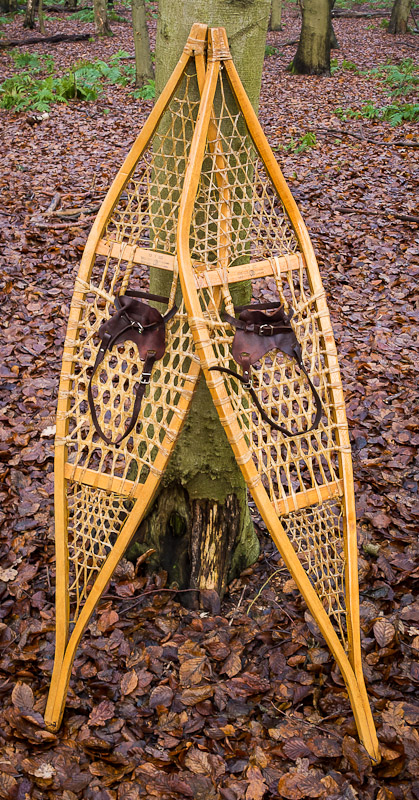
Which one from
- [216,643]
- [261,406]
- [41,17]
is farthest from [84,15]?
[216,643]

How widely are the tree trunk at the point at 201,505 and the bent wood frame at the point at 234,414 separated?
0.68 ft

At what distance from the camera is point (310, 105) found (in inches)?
340

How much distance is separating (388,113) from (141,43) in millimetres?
3882

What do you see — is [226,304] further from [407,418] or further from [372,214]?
[372,214]

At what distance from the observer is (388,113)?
781cm

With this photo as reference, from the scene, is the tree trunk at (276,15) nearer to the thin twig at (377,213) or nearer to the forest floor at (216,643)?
the thin twig at (377,213)

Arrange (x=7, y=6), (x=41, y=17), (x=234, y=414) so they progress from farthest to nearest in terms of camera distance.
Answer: (x=7, y=6) < (x=41, y=17) < (x=234, y=414)

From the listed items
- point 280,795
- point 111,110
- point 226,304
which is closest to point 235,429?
point 226,304

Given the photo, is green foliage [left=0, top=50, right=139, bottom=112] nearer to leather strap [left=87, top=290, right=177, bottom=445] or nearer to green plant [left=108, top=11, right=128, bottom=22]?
green plant [left=108, top=11, right=128, bottom=22]

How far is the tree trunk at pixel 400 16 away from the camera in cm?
1363

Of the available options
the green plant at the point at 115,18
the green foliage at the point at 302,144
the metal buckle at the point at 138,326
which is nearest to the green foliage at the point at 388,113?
the green foliage at the point at 302,144

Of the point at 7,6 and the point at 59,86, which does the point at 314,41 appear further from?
the point at 7,6

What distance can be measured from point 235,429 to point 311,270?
620 mm

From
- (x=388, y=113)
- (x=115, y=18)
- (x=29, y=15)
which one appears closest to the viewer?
(x=388, y=113)
